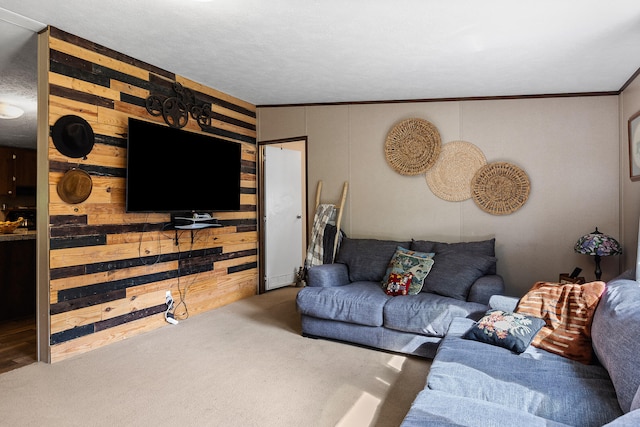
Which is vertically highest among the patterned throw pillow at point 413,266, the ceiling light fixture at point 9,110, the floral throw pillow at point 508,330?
the ceiling light fixture at point 9,110

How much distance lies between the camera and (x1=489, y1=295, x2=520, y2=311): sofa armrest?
2.75 metres

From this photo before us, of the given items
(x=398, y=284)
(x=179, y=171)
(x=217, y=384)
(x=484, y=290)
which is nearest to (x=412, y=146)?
(x=398, y=284)

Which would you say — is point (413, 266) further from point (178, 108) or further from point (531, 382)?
point (178, 108)

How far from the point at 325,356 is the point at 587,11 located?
2854mm

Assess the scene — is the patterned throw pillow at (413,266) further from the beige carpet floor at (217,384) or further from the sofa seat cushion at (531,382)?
the sofa seat cushion at (531,382)

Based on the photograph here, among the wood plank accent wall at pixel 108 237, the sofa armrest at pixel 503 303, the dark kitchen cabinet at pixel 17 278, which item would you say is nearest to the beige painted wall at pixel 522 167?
the sofa armrest at pixel 503 303

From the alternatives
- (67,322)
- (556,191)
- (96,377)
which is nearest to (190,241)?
(67,322)

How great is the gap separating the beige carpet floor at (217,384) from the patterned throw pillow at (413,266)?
651 mm

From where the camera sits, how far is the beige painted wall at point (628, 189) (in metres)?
3.39

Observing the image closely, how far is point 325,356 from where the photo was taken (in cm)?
314

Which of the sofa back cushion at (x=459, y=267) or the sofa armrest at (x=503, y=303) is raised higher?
the sofa back cushion at (x=459, y=267)

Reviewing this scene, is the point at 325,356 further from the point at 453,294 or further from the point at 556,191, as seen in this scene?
the point at 556,191

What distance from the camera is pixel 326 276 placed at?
12.3ft

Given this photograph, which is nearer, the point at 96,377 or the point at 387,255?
the point at 96,377
